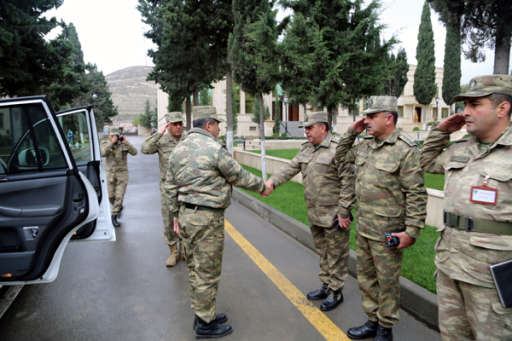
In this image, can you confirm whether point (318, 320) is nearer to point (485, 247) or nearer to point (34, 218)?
point (485, 247)

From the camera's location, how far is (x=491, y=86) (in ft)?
6.80

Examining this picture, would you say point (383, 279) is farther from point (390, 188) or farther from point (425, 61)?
point (425, 61)

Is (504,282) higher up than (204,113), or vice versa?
(204,113)

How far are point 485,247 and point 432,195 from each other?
368 centimetres

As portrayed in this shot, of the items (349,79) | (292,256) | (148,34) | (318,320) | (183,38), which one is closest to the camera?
(318,320)

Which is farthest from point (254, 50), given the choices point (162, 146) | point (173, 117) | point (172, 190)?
point (172, 190)

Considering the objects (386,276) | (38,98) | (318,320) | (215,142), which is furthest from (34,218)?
(386,276)

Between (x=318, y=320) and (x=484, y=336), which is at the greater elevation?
(x=484, y=336)

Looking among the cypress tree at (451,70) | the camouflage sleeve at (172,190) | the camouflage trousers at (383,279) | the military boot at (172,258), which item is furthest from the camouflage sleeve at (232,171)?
the cypress tree at (451,70)

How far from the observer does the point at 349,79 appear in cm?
718

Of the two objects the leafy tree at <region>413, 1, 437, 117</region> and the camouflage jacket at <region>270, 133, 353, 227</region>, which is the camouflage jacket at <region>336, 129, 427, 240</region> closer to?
the camouflage jacket at <region>270, 133, 353, 227</region>

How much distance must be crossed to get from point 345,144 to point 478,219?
5.09ft

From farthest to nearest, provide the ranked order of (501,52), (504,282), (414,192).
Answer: (501,52) < (414,192) < (504,282)

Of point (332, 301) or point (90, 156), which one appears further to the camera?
point (90, 156)
